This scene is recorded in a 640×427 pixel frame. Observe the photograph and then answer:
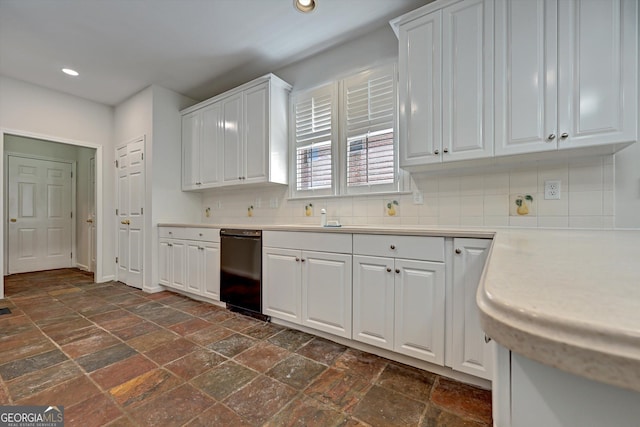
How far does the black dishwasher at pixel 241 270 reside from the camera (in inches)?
101

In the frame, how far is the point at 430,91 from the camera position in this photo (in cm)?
197

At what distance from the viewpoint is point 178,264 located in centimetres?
335

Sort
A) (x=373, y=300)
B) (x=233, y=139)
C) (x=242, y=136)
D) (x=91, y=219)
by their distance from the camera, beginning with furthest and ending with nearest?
(x=91, y=219), (x=233, y=139), (x=242, y=136), (x=373, y=300)

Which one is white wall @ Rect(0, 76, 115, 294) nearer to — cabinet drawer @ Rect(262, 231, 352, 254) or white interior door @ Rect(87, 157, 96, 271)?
white interior door @ Rect(87, 157, 96, 271)

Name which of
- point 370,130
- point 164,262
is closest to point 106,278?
point 164,262

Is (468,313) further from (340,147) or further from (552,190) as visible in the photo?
(340,147)

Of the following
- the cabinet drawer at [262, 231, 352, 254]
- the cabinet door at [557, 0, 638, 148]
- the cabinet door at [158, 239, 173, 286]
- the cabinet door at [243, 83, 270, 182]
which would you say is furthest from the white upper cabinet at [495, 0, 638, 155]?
the cabinet door at [158, 239, 173, 286]

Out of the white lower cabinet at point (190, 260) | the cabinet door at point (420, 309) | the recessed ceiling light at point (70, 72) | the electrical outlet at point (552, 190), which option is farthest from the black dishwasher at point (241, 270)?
the recessed ceiling light at point (70, 72)

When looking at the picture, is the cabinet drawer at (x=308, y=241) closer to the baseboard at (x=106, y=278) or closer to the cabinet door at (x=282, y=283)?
the cabinet door at (x=282, y=283)

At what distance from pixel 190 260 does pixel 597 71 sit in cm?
366

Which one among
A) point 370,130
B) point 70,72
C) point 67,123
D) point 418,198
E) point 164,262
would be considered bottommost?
point 164,262

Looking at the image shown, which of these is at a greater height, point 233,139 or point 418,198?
point 233,139

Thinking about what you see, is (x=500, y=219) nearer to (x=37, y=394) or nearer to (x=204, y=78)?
(x=37, y=394)

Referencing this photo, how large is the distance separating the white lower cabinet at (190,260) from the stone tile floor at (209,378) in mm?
482
